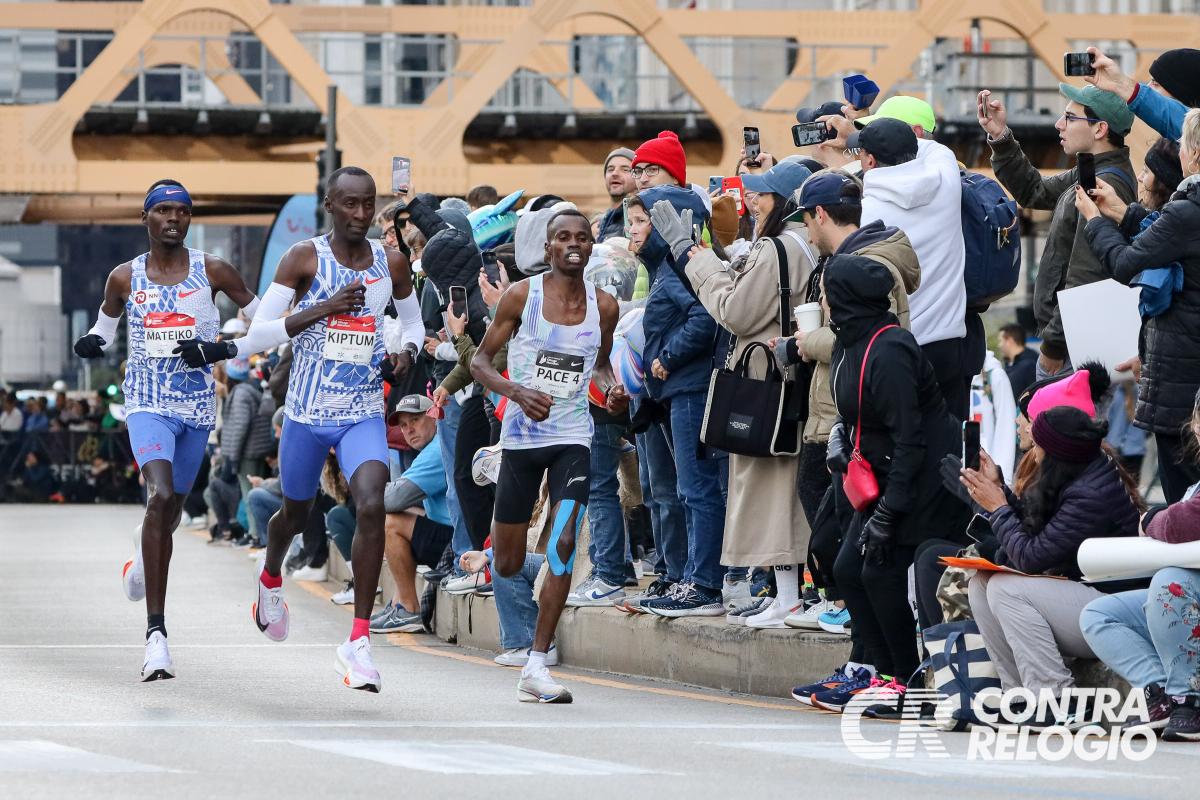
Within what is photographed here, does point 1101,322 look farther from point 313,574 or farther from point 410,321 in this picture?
point 313,574

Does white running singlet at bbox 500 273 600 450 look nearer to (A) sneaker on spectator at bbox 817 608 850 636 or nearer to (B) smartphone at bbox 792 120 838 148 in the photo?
(A) sneaker on spectator at bbox 817 608 850 636

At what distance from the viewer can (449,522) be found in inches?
551

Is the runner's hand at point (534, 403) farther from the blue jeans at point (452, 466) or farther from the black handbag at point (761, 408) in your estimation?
the blue jeans at point (452, 466)

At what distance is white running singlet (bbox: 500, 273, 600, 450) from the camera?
10.0 metres

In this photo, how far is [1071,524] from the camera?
8547 millimetres

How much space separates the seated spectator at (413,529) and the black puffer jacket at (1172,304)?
17.9 feet

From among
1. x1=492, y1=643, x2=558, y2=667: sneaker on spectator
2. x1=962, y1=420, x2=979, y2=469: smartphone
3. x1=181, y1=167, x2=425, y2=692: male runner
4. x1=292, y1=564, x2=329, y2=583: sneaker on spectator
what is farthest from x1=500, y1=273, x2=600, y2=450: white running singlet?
x1=292, y1=564, x2=329, y2=583: sneaker on spectator

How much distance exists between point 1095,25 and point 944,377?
31358 mm

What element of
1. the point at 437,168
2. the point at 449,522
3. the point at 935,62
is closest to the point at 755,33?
the point at 935,62

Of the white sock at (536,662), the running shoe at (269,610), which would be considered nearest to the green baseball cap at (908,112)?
the white sock at (536,662)

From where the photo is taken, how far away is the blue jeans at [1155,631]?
820cm

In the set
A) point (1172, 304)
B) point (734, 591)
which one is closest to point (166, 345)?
point (734, 591)

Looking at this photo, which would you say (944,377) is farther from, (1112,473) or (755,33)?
(755,33)

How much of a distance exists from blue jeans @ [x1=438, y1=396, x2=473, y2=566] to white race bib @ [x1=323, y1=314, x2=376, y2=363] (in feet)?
9.77
